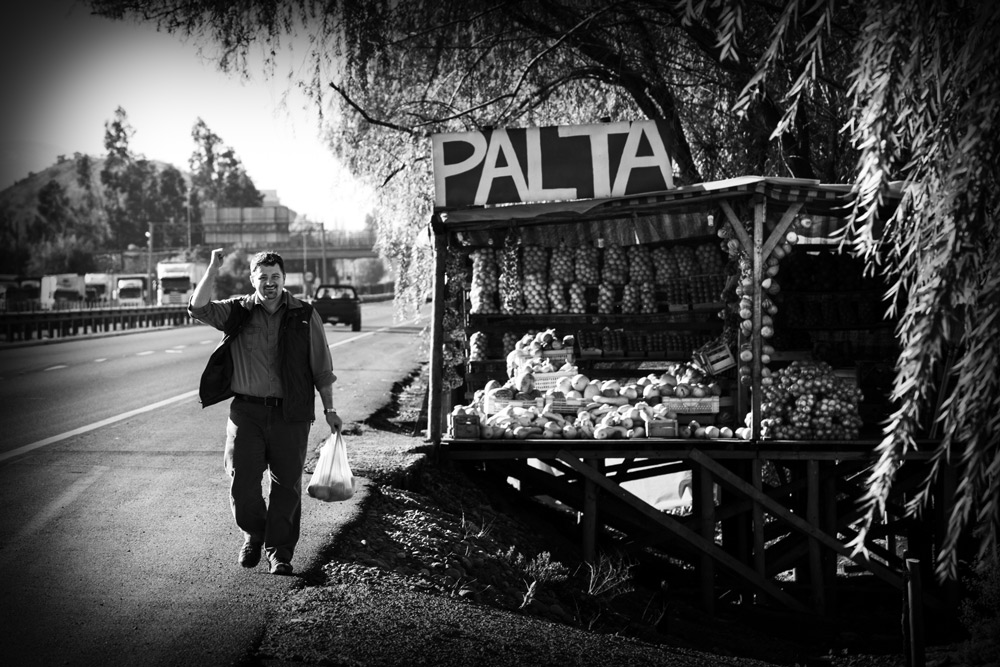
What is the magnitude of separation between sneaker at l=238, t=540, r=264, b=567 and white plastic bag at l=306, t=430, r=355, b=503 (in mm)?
483

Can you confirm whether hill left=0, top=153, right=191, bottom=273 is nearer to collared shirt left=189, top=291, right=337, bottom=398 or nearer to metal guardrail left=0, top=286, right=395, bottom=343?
metal guardrail left=0, top=286, right=395, bottom=343

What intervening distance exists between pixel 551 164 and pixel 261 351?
4352 millimetres

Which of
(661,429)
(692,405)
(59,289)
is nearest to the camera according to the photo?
(661,429)

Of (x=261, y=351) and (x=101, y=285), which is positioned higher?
(x=261, y=351)

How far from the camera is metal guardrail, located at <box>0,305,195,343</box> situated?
31.2 m

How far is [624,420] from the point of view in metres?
10.3

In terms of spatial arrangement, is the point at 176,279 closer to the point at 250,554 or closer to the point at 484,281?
the point at 484,281

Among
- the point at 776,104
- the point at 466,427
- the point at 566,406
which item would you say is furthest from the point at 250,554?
the point at 776,104

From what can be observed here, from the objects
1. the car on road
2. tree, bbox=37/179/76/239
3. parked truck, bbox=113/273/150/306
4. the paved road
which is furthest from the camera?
tree, bbox=37/179/76/239

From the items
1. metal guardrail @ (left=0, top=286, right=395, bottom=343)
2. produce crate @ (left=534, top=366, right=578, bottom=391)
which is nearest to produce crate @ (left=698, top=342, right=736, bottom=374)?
produce crate @ (left=534, top=366, right=578, bottom=391)

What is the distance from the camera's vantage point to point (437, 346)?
10.8m

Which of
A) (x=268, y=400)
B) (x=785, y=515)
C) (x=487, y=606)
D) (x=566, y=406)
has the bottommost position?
(x=785, y=515)

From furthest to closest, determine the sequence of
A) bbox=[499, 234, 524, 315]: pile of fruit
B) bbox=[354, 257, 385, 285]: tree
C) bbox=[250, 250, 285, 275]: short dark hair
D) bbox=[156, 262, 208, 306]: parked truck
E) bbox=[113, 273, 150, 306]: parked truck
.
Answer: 1. bbox=[354, 257, 385, 285]: tree
2. bbox=[113, 273, 150, 306]: parked truck
3. bbox=[156, 262, 208, 306]: parked truck
4. bbox=[499, 234, 524, 315]: pile of fruit
5. bbox=[250, 250, 285, 275]: short dark hair

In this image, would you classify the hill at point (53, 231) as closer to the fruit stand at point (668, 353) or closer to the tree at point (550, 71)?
the tree at point (550, 71)
